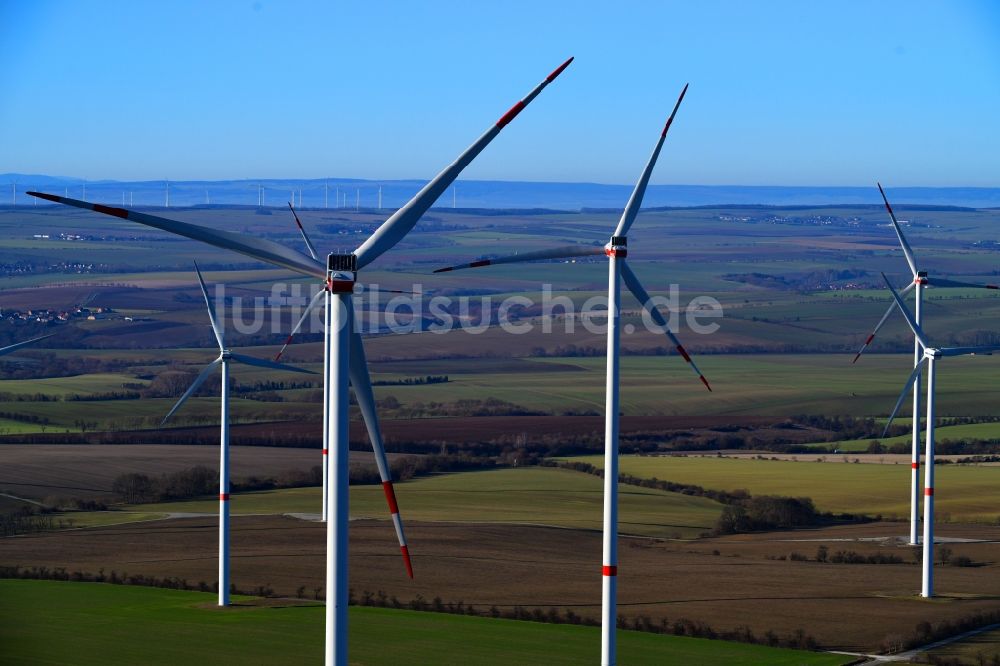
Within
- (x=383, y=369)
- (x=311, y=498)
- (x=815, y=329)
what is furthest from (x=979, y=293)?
(x=311, y=498)

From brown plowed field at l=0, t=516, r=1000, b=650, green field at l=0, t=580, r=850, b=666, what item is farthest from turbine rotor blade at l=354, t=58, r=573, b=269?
brown plowed field at l=0, t=516, r=1000, b=650

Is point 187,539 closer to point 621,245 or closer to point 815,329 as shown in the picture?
point 621,245

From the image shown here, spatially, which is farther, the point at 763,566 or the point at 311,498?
the point at 311,498

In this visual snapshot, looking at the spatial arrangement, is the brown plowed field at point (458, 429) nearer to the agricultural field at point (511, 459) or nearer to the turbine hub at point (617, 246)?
the agricultural field at point (511, 459)

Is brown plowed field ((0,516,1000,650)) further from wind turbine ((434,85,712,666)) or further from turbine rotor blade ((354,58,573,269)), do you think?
turbine rotor blade ((354,58,573,269))

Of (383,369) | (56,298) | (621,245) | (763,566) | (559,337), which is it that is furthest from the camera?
(56,298)

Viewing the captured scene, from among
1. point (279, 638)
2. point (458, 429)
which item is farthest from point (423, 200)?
point (458, 429)

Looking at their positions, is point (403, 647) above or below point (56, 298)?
below

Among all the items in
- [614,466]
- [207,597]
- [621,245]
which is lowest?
[207,597]
